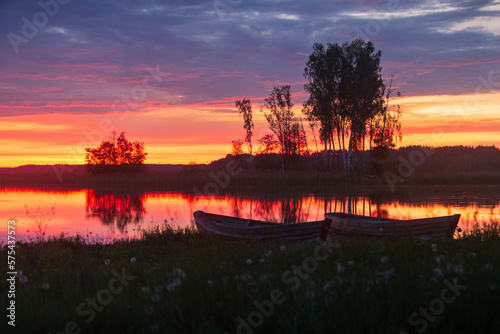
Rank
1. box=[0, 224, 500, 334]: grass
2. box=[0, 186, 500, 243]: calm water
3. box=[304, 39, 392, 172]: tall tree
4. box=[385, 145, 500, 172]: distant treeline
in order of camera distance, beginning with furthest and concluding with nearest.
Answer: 1. box=[385, 145, 500, 172]: distant treeline
2. box=[304, 39, 392, 172]: tall tree
3. box=[0, 186, 500, 243]: calm water
4. box=[0, 224, 500, 334]: grass

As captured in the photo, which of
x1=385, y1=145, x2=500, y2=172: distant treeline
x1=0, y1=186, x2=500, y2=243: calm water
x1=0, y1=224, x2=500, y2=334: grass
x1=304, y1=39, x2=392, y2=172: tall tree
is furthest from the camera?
x1=385, y1=145, x2=500, y2=172: distant treeline

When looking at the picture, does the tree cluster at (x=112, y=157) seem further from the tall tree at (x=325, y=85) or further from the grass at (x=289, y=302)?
the grass at (x=289, y=302)

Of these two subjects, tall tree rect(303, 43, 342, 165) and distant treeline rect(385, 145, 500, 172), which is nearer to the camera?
tall tree rect(303, 43, 342, 165)

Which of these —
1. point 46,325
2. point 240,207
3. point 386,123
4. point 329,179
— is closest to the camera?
point 46,325

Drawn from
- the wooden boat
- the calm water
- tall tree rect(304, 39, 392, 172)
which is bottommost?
the calm water

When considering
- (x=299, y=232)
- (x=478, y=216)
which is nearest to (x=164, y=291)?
(x=299, y=232)

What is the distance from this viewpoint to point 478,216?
64.7 ft

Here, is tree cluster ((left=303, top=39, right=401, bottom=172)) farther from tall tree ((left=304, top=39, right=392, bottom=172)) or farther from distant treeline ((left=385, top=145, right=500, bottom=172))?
distant treeline ((left=385, top=145, right=500, bottom=172))

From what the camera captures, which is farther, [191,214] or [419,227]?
[191,214]

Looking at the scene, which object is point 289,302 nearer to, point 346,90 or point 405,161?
point 346,90

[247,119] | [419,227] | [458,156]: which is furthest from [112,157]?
[458,156]

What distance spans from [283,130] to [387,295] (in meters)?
54.1

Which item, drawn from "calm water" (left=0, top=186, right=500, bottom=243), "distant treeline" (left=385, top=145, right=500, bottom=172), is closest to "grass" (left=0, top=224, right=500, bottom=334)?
"calm water" (left=0, top=186, right=500, bottom=243)

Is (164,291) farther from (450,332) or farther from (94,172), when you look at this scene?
(94,172)
